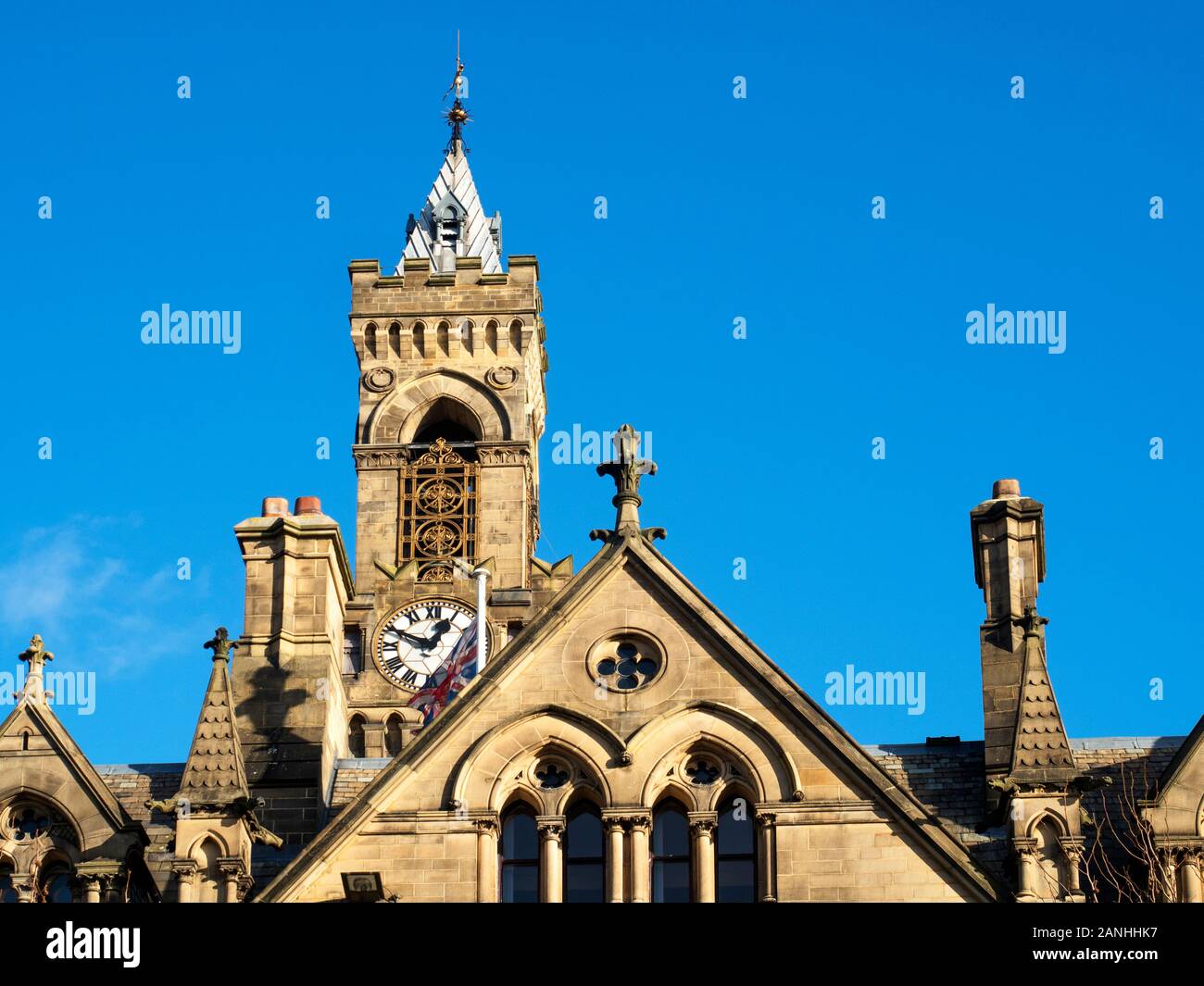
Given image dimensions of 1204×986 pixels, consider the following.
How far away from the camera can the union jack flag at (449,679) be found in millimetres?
58875

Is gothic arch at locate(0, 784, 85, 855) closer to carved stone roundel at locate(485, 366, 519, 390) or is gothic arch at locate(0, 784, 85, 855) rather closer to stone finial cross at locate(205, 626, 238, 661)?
stone finial cross at locate(205, 626, 238, 661)

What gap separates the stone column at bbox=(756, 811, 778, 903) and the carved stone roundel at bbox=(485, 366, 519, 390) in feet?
113

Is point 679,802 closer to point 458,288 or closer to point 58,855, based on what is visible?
point 58,855

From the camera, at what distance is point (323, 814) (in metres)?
49.4

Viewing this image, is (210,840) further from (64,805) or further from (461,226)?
(461,226)

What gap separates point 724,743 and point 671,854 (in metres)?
1.57

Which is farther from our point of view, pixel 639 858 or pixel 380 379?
pixel 380 379

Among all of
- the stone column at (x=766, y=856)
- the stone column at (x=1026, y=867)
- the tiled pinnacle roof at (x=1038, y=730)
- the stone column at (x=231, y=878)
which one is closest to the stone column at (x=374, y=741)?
the stone column at (x=231, y=878)

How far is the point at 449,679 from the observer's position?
62.2 meters

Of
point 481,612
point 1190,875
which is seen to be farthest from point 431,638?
point 1190,875

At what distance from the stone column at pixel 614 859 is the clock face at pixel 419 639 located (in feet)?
91.7

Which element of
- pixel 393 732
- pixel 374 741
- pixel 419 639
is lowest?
pixel 374 741
